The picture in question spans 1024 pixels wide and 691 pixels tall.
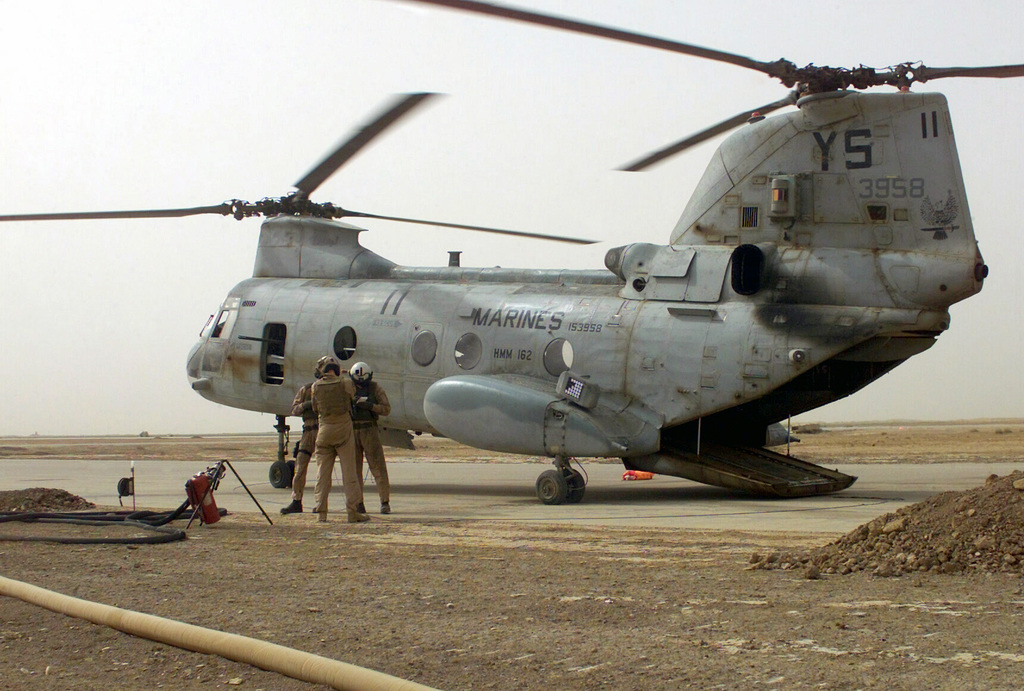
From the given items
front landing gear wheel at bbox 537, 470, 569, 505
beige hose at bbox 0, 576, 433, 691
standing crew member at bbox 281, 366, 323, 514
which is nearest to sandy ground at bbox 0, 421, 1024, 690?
beige hose at bbox 0, 576, 433, 691

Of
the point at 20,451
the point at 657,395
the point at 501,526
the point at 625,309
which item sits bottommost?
the point at 20,451

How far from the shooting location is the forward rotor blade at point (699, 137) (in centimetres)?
1335

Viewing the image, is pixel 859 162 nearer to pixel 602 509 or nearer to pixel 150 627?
pixel 602 509

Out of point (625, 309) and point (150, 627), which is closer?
point (150, 627)

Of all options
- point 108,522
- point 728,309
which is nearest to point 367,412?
point 108,522

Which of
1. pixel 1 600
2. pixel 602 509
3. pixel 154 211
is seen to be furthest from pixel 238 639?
pixel 154 211

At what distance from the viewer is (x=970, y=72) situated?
11.4 m

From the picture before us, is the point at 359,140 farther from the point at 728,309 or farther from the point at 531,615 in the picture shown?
the point at 531,615

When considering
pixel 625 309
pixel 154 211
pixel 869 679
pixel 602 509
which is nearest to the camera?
pixel 869 679

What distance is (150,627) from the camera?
576cm

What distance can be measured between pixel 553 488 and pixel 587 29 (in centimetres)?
637

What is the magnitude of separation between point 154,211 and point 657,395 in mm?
8480

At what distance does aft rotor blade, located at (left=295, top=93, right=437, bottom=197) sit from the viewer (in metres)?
13.7

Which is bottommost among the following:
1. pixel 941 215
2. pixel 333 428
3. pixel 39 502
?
pixel 39 502
